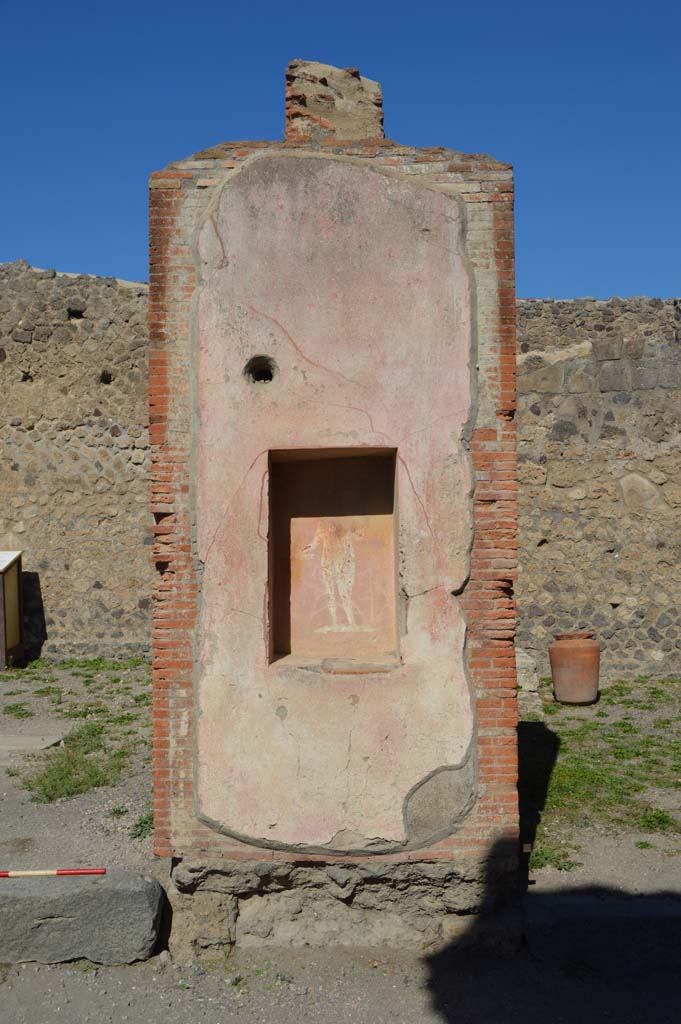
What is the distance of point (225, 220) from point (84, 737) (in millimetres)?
5549

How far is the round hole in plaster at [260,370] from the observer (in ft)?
15.8

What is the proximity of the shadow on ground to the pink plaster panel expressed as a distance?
2.23 ft

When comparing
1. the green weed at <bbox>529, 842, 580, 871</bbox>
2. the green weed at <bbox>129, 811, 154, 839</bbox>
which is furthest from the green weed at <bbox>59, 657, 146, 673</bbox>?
the green weed at <bbox>529, 842, 580, 871</bbox>

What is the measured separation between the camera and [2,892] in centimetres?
447

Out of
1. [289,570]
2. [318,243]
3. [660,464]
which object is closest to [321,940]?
[289,570]

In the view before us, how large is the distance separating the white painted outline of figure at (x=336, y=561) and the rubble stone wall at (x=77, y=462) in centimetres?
807

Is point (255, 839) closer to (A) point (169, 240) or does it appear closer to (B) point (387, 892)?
(B) point (387, 892)

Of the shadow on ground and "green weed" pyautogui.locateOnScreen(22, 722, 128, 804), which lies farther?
"green weed" pyautogui.locateOnScreen(22, 722, 128, 804)

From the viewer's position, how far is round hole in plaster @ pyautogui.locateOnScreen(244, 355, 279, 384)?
4816 millimetres

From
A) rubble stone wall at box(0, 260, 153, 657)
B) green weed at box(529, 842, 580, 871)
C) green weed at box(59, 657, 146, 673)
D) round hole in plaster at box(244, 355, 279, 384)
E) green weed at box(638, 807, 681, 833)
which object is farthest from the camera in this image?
rubble stone wall at box(0, 260, 153, 657)

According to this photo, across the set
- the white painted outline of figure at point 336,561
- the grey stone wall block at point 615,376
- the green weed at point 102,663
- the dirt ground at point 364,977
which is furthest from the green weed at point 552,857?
the green weed at point 102,663

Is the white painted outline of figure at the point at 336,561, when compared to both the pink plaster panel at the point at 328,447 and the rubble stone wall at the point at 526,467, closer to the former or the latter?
the pink plaster panel at the point at 328,447

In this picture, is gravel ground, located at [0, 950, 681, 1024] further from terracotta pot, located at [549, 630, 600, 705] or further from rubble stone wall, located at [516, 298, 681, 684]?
rubble stone wall, located at [516, 298, 681, 684]

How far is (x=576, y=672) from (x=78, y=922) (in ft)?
23.7
